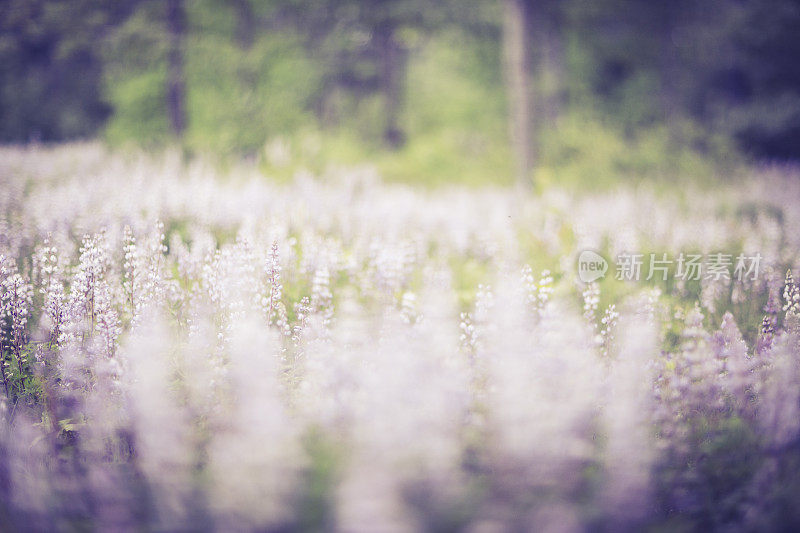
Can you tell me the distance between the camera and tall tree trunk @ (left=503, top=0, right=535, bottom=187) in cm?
1126

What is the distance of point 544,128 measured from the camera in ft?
53.1

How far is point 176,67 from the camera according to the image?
13.0m

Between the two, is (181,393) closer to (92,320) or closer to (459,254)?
(92,320)

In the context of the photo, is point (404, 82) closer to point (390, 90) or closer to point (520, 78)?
point (390, 90)

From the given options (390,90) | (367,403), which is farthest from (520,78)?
(367,403)

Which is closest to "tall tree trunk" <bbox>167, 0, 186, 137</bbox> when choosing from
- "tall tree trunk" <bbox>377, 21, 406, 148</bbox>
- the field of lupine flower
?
"tall tree trunk" <bbox>377, 21, 406, 148</bbox>

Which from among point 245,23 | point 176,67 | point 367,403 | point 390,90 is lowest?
point 367,403

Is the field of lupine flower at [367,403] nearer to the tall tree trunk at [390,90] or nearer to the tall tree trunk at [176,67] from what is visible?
the tall tree trunk at [176,67]

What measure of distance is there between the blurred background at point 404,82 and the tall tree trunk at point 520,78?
3 cm

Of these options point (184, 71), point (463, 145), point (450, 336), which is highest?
point (184, 71)

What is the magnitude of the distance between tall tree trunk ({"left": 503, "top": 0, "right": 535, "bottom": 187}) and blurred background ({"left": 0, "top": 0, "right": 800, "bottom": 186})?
0.10 feet

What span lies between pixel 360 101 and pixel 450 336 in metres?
17.9

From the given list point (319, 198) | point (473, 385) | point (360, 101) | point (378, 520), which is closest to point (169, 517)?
point (378, 520)

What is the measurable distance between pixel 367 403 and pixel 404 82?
20.9m
